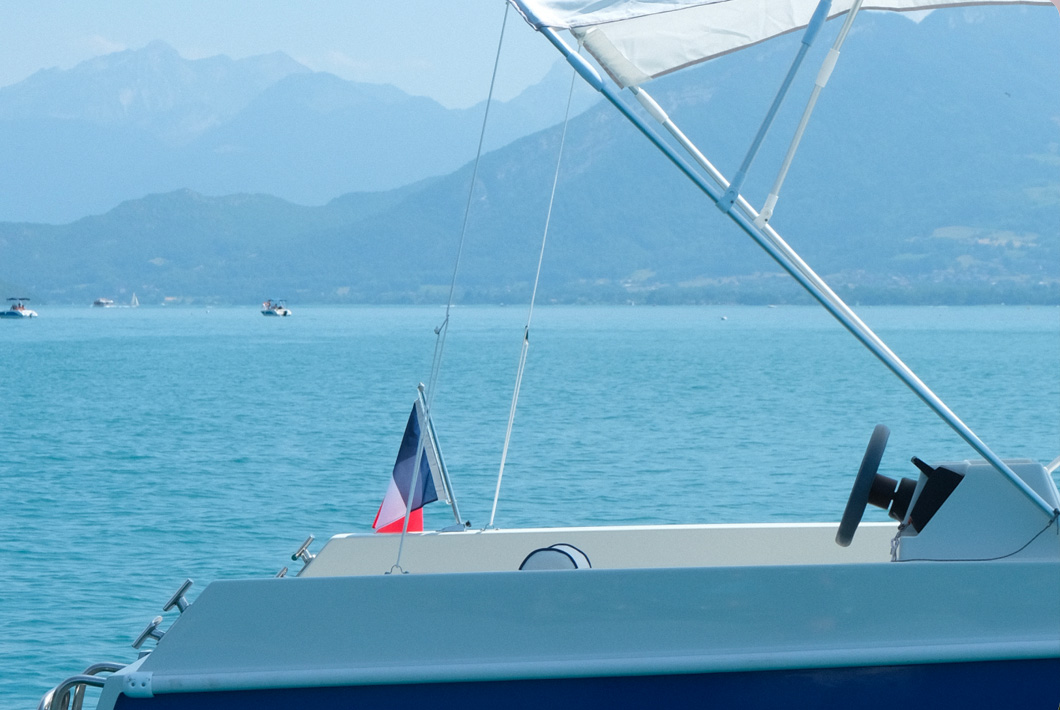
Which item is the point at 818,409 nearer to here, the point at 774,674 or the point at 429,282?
the point at 774,674

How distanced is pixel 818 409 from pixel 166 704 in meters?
30.9

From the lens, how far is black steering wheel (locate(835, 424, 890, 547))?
131 inches

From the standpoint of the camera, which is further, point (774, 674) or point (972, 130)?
point (972, 130)

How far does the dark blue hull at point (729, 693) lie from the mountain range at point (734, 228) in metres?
133

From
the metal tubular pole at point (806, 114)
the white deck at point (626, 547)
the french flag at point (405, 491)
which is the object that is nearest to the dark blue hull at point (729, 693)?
the metal tubular pole at point (806, 114)

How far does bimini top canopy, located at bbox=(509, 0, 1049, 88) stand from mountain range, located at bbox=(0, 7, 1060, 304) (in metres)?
132

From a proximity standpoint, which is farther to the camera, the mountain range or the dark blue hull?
the mountain range

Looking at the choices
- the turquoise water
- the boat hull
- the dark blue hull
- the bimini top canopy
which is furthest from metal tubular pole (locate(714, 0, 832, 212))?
the turquoise water

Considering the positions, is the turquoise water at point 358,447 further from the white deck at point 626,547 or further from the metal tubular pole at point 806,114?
the metal tubular pole at point 806,114

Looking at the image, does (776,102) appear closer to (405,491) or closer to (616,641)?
(616,641)

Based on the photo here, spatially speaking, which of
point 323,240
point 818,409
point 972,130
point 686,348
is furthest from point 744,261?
point 818,409

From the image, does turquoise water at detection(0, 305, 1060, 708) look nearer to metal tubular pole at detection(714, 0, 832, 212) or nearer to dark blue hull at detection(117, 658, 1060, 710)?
dark blue hull at detection(117, 658, 1060, 710)

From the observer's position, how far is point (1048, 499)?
3.40 m

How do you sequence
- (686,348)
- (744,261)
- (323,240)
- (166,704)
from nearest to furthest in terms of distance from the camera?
(166,704) → (686,348) → (744,261) → (323,240)
